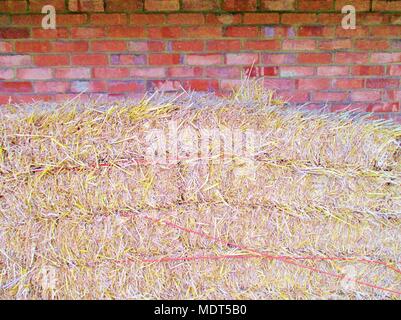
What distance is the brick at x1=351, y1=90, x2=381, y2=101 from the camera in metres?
2.52

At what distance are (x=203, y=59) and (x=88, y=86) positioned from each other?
77 cm

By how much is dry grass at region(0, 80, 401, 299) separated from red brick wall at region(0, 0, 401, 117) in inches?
30.2

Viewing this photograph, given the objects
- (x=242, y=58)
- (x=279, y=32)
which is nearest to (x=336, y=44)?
(x=279, y=32)

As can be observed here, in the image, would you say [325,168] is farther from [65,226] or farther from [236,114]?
[65,226]

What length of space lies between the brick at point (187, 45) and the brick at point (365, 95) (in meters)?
1.07

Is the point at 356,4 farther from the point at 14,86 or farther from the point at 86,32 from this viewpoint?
the point at 14,86

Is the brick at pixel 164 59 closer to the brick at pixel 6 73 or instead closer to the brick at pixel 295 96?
the brick at pixel 295 96

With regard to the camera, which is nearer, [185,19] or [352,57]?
[185,19]

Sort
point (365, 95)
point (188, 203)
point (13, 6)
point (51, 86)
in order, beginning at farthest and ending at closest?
point (365, 95), point (51, 86), point (13, 6), point (188, 203)

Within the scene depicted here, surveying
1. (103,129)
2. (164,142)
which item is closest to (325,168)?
(164,142)

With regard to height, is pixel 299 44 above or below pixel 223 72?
above

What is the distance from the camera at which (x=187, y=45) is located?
2.40m

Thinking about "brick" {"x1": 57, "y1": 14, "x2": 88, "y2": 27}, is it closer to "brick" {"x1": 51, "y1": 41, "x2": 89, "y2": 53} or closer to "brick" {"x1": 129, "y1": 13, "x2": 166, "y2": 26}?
"brick" {"x1": 51, "y1": 41, "x2": 89, "y2": 53}

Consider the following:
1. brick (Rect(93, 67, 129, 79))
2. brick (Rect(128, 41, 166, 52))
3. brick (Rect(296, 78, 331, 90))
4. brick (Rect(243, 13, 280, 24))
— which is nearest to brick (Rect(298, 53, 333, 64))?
brick (Rect(296, 78, 331, 90))
